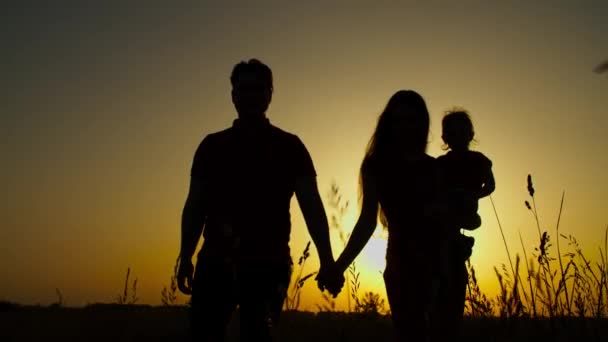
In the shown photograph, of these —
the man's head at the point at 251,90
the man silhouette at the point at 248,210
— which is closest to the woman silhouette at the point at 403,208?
the man silhouette at the point at 248,210

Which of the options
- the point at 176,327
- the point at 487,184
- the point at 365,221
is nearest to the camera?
the point at 365,221

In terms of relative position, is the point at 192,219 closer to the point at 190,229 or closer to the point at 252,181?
the point at 190,229

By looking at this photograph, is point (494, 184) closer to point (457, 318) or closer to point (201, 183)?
point (457, 318)

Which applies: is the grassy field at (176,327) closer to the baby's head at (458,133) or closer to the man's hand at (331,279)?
the baby's head at (458,133)

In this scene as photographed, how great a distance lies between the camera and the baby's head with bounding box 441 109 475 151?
5230mm

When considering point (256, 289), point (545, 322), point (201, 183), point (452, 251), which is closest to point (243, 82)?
point (201, 183)

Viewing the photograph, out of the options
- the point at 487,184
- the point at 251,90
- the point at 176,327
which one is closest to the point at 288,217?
the point at 251,90

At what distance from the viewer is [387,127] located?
407 centimetres

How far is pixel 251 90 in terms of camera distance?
12.9 feet

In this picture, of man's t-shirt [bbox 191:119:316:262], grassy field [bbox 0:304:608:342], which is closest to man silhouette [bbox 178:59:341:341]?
man's t-shirt [bbox 191:119:316:262]

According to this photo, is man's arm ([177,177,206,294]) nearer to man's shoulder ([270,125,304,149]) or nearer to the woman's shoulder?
man's shoulder ([270,125,304,149])

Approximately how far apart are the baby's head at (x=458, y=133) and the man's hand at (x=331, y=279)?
194 centimetres

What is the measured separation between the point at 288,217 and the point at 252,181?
296 mm

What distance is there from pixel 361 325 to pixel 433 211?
336 cm
